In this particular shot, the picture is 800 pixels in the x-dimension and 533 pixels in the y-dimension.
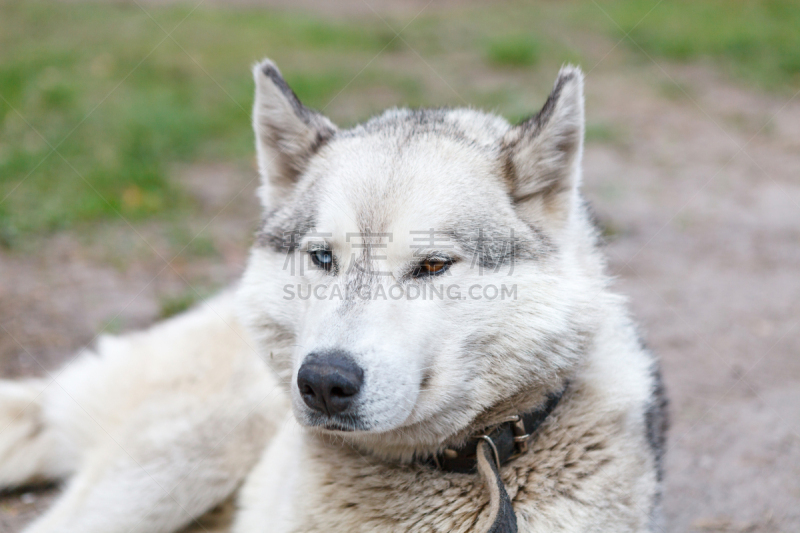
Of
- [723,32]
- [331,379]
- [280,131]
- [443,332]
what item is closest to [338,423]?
[331,379]

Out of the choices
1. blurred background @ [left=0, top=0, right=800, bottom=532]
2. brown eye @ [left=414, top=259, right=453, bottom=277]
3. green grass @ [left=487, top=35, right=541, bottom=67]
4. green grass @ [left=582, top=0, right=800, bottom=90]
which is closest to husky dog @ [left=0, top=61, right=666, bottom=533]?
brown eye @ [left=414, top=259, right=453, bottom=277]

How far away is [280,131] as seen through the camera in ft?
10.4

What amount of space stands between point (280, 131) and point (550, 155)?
129cm

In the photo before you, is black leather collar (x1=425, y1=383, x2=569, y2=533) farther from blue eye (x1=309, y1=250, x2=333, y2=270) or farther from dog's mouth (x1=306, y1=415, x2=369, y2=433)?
→ blue eye (x1=309, y1=250, x2=333, y2=270)

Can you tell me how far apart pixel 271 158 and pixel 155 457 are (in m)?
1.68

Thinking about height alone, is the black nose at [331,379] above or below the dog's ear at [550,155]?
below

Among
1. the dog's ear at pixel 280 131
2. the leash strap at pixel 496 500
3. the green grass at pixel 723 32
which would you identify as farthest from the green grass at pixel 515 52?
the leash strap at pixel 496 500

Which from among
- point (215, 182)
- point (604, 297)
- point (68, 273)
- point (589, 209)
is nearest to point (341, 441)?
point (604, 297)

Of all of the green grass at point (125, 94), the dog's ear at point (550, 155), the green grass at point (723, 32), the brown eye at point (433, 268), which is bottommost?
the brown eye at point (433, 268)

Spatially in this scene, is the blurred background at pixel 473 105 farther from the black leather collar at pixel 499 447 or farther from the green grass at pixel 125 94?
the black leather collar at pixel 499 447

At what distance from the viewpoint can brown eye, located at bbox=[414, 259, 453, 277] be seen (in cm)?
258

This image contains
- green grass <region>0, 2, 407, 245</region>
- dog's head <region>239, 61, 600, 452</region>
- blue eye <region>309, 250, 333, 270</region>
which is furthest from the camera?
green grass <region>0, 2, 407, 245</region>

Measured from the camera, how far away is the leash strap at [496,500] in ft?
7.57

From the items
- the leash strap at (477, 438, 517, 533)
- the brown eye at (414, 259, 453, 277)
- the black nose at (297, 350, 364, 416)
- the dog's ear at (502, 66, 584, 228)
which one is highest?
the dog's ear at (502, 66, 584, 228)
